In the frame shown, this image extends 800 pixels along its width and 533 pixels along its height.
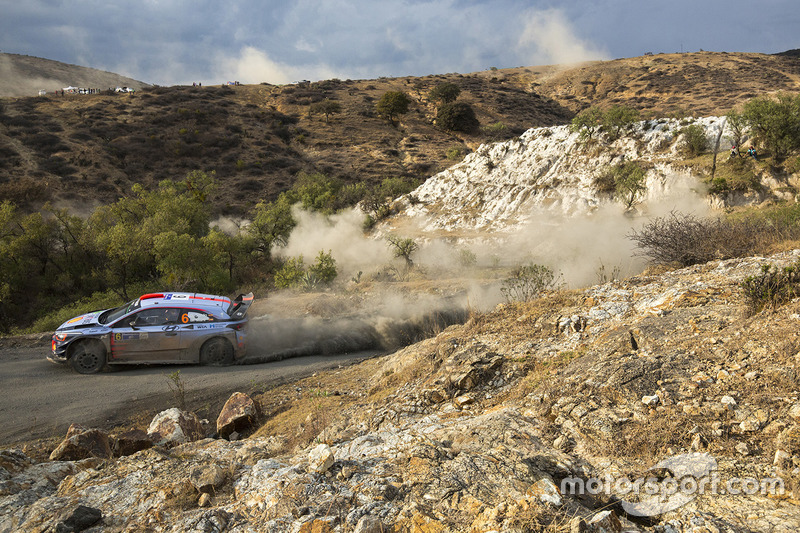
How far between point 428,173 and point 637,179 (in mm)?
26000

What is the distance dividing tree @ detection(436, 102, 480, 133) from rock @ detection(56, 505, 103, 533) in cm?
6074

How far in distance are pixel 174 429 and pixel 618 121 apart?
97.4ft

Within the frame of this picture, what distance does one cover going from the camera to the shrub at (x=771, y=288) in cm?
559

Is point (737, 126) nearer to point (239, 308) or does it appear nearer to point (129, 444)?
point (239, 308)

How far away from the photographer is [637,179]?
23.0 meters

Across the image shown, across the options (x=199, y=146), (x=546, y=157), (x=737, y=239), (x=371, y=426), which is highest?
(x=199, y=146)

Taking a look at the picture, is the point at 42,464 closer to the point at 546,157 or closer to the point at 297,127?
the point at 546,157

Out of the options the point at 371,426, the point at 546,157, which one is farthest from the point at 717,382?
the point at 546,157

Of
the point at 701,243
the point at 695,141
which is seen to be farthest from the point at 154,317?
the point at 695,141

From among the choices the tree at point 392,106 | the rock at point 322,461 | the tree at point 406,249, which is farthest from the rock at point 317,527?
the tree at point 392,106

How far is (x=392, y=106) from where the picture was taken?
61.8m

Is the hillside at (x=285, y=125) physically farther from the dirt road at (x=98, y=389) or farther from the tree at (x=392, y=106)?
the dirt road at (x=98, y=389)

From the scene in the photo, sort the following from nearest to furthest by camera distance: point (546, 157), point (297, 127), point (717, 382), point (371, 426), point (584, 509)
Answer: point (584, 509) → point (717, 382) → point (371, 426) → point (546, 157) → point (297, 127)

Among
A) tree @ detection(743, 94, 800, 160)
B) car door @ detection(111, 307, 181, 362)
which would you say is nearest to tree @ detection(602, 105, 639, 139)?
tree @ detection(743, 94, 800, 160)
